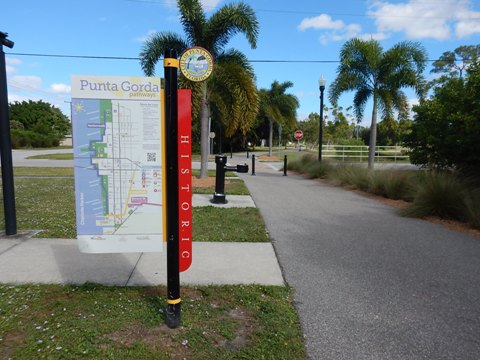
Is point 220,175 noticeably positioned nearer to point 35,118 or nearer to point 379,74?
point 379,74

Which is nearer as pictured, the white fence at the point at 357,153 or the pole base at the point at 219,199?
the pole base at the point at 219,199

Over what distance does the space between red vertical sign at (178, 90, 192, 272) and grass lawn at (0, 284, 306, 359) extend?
0.59 meters

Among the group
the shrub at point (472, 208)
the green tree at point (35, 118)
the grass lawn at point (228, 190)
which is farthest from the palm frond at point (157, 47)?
the green tree at point (35, 118)

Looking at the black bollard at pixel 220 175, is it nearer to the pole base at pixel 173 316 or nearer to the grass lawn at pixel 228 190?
the grass lawn at pixel 228 190

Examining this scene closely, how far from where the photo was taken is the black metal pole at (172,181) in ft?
9.50

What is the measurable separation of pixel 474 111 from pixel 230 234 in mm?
6879

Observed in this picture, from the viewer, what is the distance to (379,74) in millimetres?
17328

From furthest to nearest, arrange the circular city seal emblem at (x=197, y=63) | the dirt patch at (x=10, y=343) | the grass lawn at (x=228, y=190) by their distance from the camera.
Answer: the grass lawn at (x=228, y=190), the circular city seal emblem at (x=197, y=63), the dirt patch at (x=10, y=343)

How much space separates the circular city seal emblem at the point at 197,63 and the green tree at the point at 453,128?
6.77m

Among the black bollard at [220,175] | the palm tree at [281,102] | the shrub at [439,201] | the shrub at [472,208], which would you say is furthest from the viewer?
the palm tree at [281,102]

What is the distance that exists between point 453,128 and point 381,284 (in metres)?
7.95

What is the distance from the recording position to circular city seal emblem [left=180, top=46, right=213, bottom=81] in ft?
33.6

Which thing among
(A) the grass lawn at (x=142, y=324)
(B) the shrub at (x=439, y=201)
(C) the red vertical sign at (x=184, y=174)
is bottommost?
(A) the grass lawn at (x=142, y=324)

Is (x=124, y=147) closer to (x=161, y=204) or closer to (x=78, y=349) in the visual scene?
(x=161, y=204)
